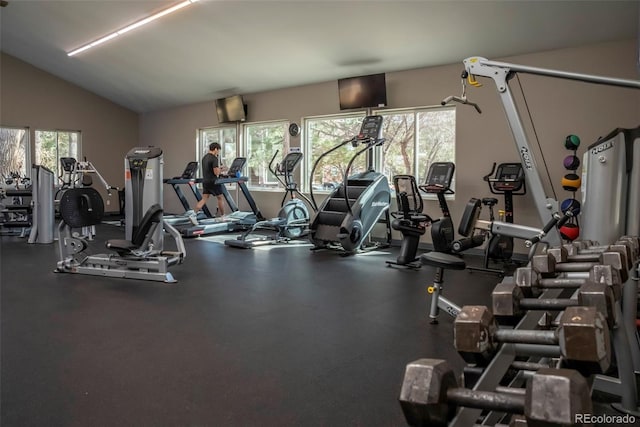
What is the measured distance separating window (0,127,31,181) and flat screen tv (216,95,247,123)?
4.63m

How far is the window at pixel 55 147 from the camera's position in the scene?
10.6 meters

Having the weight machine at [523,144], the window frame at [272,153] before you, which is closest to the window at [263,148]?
the window frame at [272,153]

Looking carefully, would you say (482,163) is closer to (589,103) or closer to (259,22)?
(589,103)

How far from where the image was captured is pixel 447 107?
664 centimetres

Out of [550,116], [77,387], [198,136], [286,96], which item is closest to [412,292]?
[77,387]

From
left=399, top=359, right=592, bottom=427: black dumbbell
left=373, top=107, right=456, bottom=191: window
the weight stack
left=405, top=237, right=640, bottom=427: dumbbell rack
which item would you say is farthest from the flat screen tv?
left=399, top=359, right=592, bottom=427: black dumbbell

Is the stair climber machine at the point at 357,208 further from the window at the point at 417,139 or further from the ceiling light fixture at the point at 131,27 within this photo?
the ceiling light fixture at the point at 131,27

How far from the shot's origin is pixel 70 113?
10.9 m

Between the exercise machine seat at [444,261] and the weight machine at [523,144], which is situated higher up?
the weight machine at [523,144]

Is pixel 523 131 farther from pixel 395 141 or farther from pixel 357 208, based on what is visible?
pixel 395 141

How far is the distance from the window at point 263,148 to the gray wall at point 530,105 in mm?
802

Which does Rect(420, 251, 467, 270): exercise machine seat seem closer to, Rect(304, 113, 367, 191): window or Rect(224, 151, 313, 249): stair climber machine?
Rect(224, 151, 313, 249): stair climber machine

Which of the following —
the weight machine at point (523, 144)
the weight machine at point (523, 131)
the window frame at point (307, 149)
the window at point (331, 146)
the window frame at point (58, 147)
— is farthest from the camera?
the window frame at point (58, 147)

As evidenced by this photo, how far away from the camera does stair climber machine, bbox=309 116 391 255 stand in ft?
19.4
